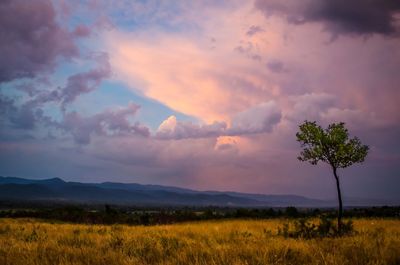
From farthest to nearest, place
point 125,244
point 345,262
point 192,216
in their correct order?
point 192,216 → point 125,244 → point 345,262

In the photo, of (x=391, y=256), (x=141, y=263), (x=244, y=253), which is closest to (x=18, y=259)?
(x=141, y=263)

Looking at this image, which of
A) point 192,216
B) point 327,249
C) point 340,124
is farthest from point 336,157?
point 192,216

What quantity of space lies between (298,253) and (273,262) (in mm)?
1187

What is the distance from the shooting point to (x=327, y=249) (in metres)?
11.0

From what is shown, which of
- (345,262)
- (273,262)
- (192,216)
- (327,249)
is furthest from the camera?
(192,216)

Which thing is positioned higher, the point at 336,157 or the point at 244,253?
the point at 336,157

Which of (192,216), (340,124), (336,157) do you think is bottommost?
(192,216)

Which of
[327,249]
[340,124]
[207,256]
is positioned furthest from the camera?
[340,124]

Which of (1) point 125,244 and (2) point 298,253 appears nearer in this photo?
(2) point 298,253

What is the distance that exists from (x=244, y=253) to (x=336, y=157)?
14.6 m

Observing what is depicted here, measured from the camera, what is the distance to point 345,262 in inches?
354

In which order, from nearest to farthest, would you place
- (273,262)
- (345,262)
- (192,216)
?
(345,262), (273,262), (192,216)

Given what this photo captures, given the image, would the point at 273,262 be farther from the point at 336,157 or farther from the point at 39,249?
the point at 336,157

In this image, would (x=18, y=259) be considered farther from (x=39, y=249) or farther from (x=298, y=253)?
(x=298, y=253)
